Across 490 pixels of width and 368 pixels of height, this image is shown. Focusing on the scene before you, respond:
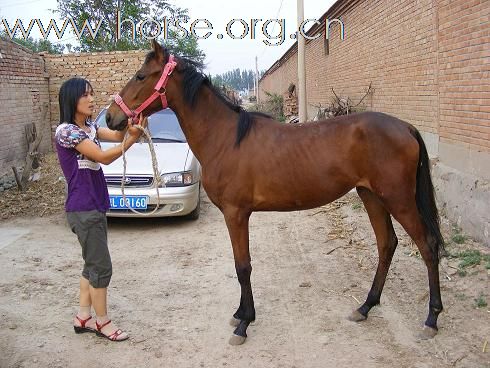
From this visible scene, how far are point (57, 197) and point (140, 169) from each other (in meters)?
2.70

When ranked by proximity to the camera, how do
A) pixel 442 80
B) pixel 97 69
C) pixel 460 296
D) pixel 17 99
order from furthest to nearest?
pixel 97 69 < pixel 17 99 < pixel 442 80 < pixel 460 296

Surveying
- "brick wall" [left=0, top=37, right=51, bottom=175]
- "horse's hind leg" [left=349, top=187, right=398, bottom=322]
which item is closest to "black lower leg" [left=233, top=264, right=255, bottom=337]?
"horse's hind leg" [left=349, top=187, right=398, bottom=322]

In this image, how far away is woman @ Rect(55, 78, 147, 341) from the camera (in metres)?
3.05

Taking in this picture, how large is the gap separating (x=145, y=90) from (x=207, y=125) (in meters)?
0.52

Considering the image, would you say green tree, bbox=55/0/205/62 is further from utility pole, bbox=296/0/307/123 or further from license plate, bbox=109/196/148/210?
license plate, bbox=109/196/148/210

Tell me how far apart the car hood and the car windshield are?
24 cm

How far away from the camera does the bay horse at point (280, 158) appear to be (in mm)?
3305

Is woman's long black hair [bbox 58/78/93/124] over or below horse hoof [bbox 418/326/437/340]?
over

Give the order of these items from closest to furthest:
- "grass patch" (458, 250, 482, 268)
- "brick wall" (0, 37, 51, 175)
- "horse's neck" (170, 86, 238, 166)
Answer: "horse's neck" (170, 86, 238, 166) < "grass patch" (458, 250, 482, 268) < "brick wall" (0, 37, 51, 175)

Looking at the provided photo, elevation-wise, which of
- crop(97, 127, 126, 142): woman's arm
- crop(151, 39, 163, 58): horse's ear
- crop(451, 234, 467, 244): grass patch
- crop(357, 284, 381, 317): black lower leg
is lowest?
crop(357, 284, 381, 317): black lower leg

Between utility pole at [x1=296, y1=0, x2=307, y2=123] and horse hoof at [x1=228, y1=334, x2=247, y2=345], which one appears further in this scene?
utility pole at [x1=296, y1=0, x2=307, y2=123]

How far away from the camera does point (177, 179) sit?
6.18m

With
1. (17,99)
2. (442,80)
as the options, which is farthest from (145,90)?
(17,99)

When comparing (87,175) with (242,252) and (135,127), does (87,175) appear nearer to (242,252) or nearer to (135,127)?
(135,127)
